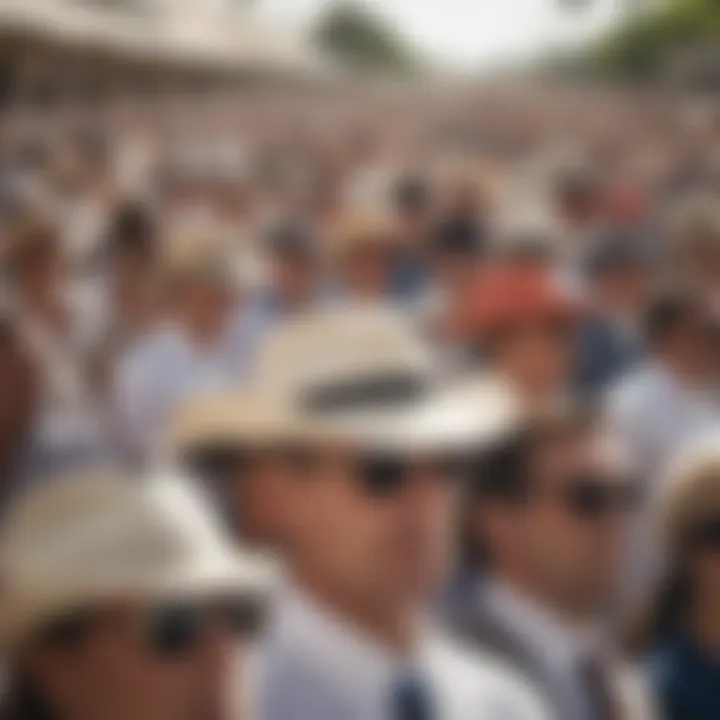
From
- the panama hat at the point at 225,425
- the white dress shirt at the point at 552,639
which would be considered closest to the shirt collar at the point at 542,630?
the white dress shirt at the point at 552,639

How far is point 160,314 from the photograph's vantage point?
3.72 feet

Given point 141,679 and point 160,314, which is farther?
point 160,314

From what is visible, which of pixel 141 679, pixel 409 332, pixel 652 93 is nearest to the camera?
pixel 141 679

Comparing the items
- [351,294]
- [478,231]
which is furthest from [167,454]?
[478,231]

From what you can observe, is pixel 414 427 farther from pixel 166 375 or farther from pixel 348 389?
pixel 166 375

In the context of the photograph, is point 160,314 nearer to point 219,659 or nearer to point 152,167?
point 152,167

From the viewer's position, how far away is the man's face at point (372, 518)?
103 cm

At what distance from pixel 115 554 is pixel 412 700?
25 cm

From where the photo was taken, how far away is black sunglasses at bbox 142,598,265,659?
981mm

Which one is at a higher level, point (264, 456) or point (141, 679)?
point (264, 456)

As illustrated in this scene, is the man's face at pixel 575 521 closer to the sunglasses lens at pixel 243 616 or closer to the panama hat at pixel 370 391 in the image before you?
the panama hat at pixel 370 391

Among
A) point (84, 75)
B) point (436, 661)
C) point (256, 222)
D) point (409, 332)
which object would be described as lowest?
point (436, 661)

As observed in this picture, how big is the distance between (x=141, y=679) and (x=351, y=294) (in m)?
0.35

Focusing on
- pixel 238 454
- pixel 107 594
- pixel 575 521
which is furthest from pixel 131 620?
pixel 575 521
